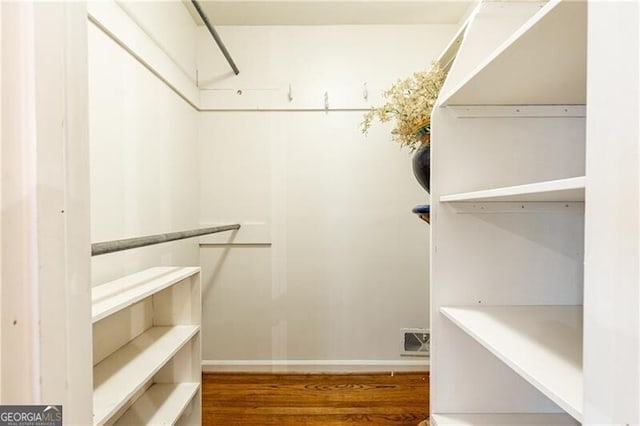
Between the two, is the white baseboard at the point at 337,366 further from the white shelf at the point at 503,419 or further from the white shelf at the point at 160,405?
the white shelf at the point at 503,419

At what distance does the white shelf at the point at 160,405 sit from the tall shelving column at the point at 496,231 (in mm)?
977

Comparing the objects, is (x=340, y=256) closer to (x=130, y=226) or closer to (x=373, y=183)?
(x=373, y=183)

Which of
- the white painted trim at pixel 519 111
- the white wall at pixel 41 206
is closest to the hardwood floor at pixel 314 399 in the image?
the white wall at pixel 41 206

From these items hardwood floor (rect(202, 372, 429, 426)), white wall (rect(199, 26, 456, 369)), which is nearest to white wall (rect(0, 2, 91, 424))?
hardwood floor (rect(202, 372, 429, 426))

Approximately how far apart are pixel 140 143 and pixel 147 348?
852 millimetres

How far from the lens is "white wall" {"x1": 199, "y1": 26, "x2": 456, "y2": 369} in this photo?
6.60 ft

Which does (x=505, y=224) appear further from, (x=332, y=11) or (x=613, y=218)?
(x=332, y=11)

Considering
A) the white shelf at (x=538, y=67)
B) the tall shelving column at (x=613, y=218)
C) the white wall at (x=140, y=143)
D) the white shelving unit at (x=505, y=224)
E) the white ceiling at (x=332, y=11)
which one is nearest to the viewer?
the tall shelving column at (x=613, y=218)

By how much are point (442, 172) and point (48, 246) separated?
3.22 feet

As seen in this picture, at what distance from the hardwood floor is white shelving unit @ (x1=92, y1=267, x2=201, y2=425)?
299 millimetres

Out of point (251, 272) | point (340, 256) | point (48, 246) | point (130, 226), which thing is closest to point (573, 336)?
point (48, 246)

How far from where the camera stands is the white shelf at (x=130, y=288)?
894mm

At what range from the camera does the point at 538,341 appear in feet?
2.51

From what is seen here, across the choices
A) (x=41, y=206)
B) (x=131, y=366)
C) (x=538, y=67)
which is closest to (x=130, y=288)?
(x=131, y=366)
